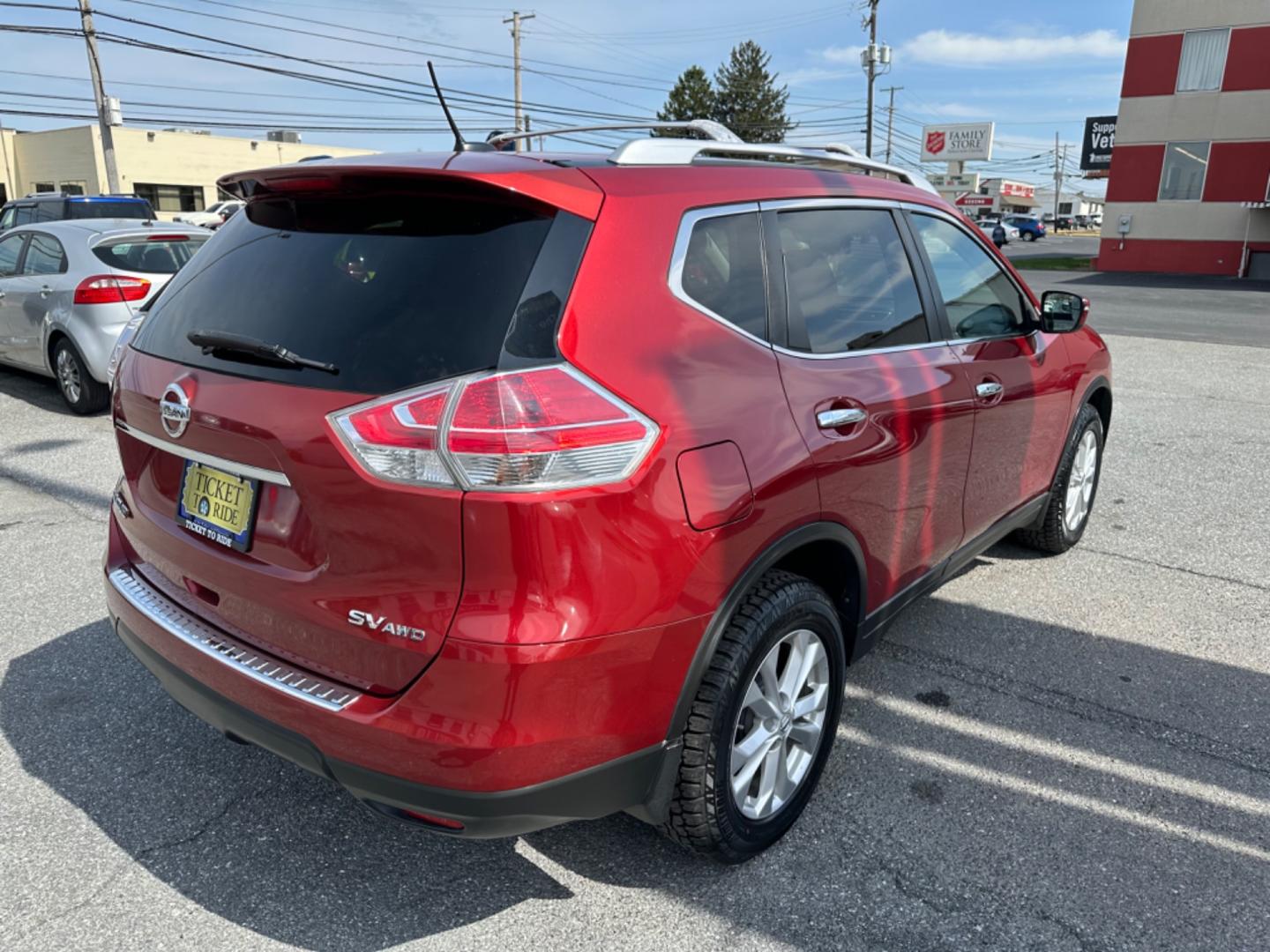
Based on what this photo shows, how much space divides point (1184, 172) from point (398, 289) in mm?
33905

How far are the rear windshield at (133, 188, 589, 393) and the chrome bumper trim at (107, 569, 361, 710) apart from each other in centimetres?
64

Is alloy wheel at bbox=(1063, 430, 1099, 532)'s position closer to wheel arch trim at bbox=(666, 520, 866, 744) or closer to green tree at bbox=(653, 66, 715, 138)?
wheel arch trim at bbox=(666, 520, 866, 744)

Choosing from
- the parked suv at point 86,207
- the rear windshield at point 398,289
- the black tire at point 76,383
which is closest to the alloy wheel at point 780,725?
the rear windshield at point 398,289

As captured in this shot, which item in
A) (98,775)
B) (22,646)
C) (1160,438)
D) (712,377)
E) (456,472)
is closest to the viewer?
(456,472)

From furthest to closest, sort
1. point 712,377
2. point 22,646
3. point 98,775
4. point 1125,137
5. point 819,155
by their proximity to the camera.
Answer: point 1125,137 → point 22,646 → point 819,155 → point 98,775 → point 712,377

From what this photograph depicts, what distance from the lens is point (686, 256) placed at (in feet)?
7.36

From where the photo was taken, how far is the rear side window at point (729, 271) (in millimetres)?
2262

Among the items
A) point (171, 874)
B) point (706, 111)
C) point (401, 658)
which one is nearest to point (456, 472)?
point (401, 658)

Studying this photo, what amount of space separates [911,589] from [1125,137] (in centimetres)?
3259

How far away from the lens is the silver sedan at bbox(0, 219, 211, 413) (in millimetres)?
7363

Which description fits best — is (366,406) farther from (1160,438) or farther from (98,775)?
(1160,438)

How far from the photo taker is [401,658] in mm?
1910

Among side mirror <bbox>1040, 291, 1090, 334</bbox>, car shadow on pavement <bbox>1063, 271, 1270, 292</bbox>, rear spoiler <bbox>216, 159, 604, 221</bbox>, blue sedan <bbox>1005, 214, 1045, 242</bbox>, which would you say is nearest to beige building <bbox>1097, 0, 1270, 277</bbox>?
car shadow on pavement <bbox>1063, 271, 1270, 292</bbox>

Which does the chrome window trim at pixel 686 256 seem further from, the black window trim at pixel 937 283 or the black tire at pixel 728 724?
the black window trim at pixel 937 283
